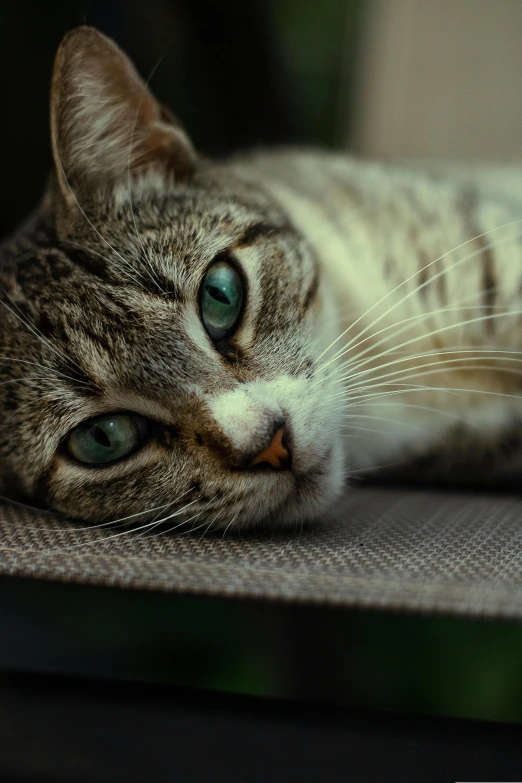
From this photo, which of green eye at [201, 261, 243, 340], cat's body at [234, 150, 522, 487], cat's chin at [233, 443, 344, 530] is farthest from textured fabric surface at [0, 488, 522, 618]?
green eye at [201, 261, 243, 340]

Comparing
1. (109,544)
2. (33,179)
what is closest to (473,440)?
(109,544)

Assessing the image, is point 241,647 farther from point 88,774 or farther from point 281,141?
point 281,141

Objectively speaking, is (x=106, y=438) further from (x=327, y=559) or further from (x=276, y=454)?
(x=327, y=559)

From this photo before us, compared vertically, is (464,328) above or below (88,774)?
above

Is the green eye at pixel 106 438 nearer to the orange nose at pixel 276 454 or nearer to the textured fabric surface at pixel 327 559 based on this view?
the textured fabric surface at pixel 327 559

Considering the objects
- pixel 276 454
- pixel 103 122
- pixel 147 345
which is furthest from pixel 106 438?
pixel 103 122

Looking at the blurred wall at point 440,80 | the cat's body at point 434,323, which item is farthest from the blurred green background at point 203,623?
the blurred wall at point 440,80

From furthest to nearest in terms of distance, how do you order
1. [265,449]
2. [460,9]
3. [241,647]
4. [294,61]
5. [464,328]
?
[294,61] < [460,9] < [241,647] < [464,328] < [265,449]

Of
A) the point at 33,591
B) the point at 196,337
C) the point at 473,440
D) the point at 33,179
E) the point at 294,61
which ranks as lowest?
the point at 33,591
